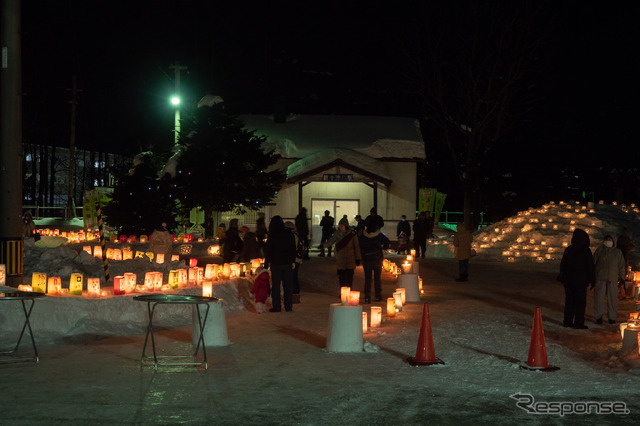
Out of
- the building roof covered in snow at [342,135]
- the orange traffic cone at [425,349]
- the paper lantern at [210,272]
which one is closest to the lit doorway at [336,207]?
the building roof covered in snow at [342,135]

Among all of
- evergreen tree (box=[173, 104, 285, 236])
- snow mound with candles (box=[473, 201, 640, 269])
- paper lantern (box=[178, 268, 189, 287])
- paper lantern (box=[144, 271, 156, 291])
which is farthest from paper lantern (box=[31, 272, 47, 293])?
snow mound with candles (box=[473, 201, 640, 269])

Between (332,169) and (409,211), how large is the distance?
4.60m

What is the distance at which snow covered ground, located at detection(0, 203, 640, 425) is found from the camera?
305 inches

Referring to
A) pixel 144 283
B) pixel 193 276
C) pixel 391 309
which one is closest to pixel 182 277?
pixel 193 276

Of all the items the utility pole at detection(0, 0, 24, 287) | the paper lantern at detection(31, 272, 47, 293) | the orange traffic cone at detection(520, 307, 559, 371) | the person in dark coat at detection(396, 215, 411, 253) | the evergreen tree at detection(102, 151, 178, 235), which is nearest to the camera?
the orange traffic cone at detection(520, 307, 559, 371)

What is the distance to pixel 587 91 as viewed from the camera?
148 ft

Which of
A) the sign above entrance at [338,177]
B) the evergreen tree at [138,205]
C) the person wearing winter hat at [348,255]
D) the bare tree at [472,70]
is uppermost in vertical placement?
the bare tree at [472,70]

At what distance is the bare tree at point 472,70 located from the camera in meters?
43.2

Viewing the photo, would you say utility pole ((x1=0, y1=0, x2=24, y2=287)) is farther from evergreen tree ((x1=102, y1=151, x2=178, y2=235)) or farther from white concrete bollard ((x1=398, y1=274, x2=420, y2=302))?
evergreen tree ((x1=102, y1=151, x2=178, y2=235))

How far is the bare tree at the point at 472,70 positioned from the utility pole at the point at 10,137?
31355mm

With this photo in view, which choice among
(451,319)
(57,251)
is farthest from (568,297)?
(57,251)

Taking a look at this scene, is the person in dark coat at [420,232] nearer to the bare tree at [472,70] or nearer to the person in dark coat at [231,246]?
the person in dark coat at [231,246]

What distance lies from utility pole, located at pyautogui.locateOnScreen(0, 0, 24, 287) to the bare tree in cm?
3135

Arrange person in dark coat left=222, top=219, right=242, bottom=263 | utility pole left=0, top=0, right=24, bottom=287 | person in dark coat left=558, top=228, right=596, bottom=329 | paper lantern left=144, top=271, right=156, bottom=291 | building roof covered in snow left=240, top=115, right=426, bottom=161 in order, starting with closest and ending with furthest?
person in dark coat left=558, top=228, right=596, bottom=329
utility pole left=0, top=0, right=24, bottom=287
paper lantern left=144, top=271, right=156, bottom=291
person in dark coat left=222, top=219, right=242, bottom=263
building roof covered in snow left=240, top=115, right=426, bottom=161
